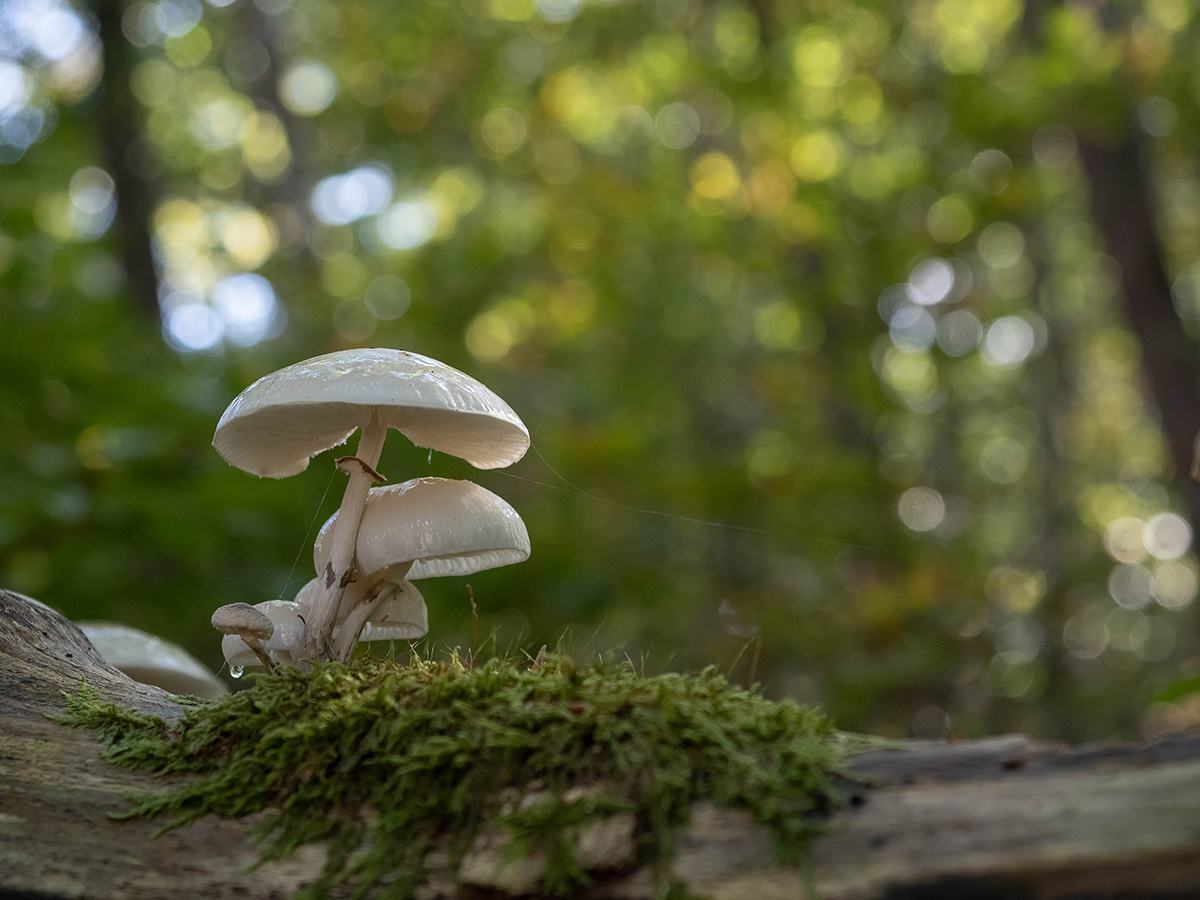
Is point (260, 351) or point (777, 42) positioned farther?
point (777, 42)

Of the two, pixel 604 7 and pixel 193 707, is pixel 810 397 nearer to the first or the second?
pixel 604 7

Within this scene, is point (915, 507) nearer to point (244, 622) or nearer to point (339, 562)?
point (339, 562)

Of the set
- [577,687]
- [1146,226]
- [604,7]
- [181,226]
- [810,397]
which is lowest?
[577,687]

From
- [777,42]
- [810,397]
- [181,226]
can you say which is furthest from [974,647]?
[181,226]

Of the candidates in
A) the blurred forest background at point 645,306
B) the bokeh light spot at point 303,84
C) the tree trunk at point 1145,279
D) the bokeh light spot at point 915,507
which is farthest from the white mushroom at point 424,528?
the bokeh light spot at point 303,84

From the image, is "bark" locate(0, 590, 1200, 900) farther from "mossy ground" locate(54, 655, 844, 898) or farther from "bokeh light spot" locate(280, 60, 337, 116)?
"bokeh light spot" locate(280, 60, 337, 116)

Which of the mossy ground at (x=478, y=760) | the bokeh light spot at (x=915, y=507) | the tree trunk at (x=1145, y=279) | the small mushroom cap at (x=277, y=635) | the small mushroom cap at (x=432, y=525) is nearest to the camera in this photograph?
the mossy ground at (x=478, y=760)

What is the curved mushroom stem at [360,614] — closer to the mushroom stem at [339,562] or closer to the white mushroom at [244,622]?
the mushroom stem at [339,562]
